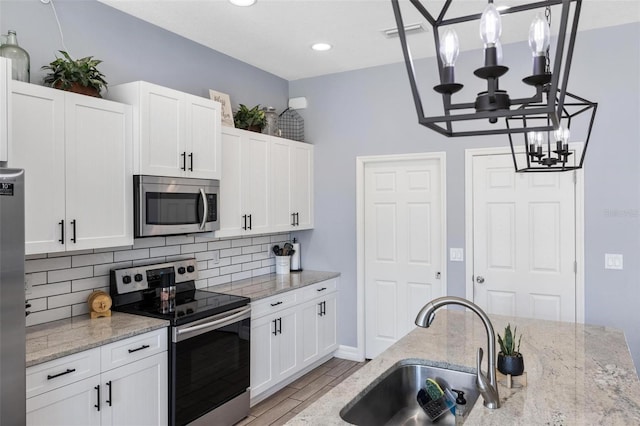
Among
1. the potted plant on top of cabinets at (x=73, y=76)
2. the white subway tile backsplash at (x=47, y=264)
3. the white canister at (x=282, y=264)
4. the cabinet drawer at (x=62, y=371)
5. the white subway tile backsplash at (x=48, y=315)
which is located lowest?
the cabinet drawer at (x=62, y=371)

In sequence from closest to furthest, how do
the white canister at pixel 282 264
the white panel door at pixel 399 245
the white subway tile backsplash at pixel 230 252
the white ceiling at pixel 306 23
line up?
the white ceiling at pixel 306 23 < the white subway tile backsplash at pixel 230 252 < the white panel door at pixel 399 245 < the white canister at pixel 282 264

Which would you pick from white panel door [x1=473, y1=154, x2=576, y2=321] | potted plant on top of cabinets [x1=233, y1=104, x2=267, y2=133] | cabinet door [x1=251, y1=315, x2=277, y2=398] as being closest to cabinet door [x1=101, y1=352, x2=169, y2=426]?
cabinet door [x1=251, y1=315, x2=277, y2=398]

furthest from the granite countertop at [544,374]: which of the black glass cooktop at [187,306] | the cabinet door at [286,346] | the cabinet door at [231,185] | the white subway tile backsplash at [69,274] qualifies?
the white subway tile backsplash at [69,274]

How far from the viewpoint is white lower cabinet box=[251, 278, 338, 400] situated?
11.7ft

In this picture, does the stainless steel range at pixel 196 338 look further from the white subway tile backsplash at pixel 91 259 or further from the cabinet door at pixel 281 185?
the cabinet door at pixel 281 185

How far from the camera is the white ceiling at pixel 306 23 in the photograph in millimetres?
3062

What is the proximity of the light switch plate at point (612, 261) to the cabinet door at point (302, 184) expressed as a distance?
262 cm

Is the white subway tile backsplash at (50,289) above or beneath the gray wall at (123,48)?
beneath

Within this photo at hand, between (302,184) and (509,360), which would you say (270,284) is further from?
(509,360)

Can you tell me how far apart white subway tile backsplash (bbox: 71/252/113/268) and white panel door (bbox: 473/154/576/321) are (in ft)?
9.65

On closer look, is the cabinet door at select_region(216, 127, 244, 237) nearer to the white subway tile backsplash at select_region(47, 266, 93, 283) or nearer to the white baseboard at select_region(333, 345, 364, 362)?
the white subway tile backsplash at select_region(47, 266, 93, 283)

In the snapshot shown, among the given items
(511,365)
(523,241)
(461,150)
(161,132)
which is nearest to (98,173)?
(161,132)

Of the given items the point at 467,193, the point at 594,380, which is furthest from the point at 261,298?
the point at 594,380

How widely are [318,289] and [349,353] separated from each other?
2.74 ft
